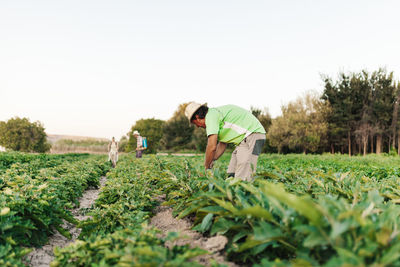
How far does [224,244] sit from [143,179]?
3.77 meters

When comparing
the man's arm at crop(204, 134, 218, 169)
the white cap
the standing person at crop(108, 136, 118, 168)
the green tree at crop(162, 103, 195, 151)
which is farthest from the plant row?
the green tree at crop(162, 103, 195, 151)

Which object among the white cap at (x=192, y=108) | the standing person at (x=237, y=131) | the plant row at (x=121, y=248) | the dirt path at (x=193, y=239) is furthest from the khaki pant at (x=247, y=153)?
the plant row at (x=121, y=248)

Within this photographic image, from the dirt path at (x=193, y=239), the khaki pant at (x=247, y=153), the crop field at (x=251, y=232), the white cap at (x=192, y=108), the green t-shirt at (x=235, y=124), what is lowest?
the dirt path at (x=193, y=239)

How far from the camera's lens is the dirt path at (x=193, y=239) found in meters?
2.13

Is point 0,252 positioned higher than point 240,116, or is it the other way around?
point 240,116

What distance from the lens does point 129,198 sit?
436 centimetres

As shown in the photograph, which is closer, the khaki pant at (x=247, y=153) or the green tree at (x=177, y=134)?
the khaki pant at (x=247, y=153)

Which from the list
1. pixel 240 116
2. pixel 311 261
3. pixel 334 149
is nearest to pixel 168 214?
pixel 240 116

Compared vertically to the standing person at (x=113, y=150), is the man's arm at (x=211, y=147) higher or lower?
higher

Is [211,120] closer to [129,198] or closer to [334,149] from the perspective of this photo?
[129,198]

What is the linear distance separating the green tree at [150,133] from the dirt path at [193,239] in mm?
44677

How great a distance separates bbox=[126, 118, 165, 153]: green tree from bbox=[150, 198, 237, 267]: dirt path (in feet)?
147

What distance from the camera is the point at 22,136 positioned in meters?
47.6

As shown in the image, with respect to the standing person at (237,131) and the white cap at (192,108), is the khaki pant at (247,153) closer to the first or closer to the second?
the standing person at (237,131)
